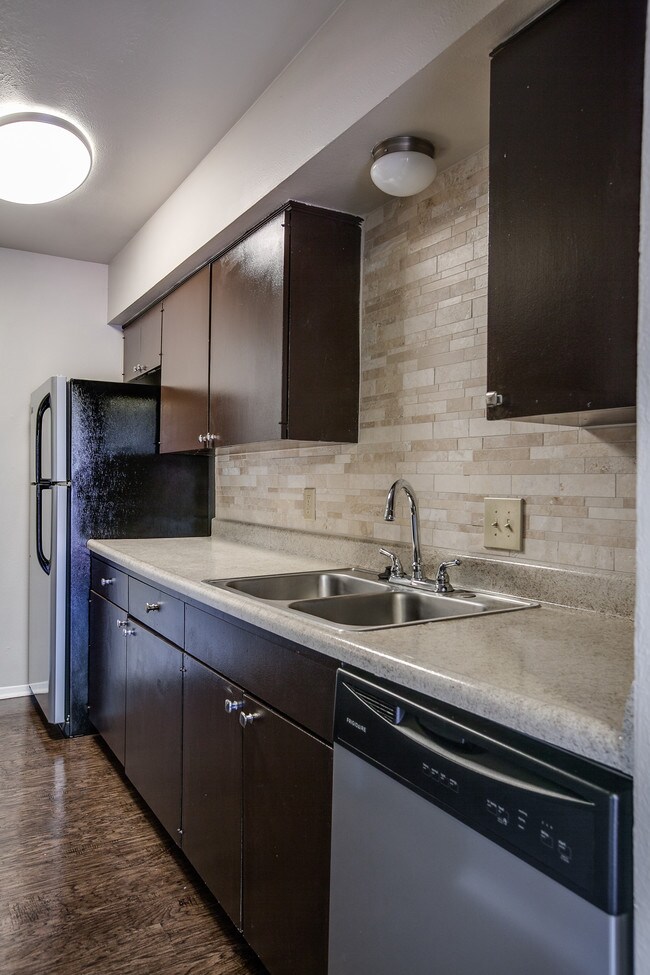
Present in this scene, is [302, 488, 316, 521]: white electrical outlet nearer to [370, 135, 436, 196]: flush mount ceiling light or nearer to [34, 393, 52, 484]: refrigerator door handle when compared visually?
[370, 135, 436, 196]: flush mount ceiling light

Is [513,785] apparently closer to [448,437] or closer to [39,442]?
[448,437]

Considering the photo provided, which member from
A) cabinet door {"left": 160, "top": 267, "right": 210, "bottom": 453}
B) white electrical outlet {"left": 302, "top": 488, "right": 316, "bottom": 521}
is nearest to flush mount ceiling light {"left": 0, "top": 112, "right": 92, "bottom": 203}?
cabinet door {"left": 160, "top": 267, "right": 210, "bottom": 453}

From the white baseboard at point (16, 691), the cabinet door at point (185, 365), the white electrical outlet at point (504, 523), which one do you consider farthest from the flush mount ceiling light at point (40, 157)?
the white baseboard at point (16, 691)

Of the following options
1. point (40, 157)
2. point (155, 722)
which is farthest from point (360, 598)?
point (40, 157)

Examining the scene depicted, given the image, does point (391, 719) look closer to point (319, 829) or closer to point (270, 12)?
point (319, 829)

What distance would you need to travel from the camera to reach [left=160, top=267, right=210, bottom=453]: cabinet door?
105 inches

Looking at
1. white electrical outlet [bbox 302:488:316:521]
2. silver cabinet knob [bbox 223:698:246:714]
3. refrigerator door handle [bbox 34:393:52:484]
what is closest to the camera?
silver cabinet knob [bbox 223:698:246:714]

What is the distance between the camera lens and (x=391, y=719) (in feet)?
3.43

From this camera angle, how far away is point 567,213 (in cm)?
112

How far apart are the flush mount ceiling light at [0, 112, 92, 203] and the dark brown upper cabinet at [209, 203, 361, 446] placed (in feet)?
2.42

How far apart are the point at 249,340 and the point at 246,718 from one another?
1.29 meters

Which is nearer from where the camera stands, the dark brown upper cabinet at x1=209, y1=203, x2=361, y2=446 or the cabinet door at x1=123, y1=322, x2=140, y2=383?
the dark brown upper cabinet at x1=209, y1=203, x2=361, y2=446

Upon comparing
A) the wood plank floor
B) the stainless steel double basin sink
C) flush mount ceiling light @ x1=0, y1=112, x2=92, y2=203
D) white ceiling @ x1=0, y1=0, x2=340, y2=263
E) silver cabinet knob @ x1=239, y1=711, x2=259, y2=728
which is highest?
white ceiling @ x1=0, y1=0, x2=340, y2=263

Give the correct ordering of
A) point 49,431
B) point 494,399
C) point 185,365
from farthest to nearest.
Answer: point 49,431 → point 185,365 → point 494,399
